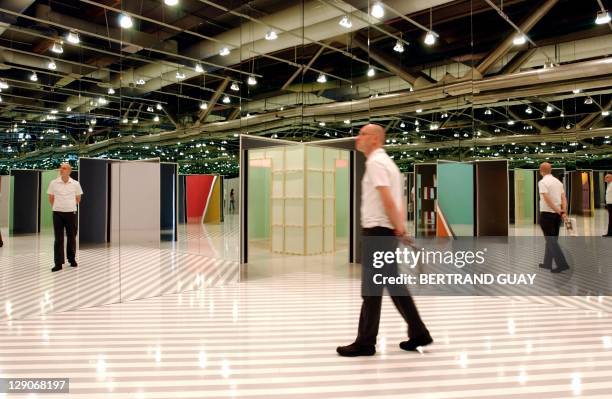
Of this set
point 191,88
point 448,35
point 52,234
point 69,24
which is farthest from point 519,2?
point 52,234

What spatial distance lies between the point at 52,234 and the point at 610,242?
27.6 feet

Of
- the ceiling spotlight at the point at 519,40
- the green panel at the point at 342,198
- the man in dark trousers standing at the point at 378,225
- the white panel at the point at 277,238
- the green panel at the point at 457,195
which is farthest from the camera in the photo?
the green panel at the point at 342,198

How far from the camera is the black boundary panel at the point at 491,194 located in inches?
328

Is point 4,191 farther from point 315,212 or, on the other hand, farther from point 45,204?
point 315,212

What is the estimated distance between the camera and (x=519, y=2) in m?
7.39

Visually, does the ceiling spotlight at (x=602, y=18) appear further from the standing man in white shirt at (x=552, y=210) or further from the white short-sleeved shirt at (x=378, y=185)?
the white short-sleeved shirt at (x=378, y=185)

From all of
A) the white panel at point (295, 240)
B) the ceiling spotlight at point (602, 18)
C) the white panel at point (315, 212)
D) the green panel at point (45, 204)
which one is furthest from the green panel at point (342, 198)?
the green panel at point (45, 204)

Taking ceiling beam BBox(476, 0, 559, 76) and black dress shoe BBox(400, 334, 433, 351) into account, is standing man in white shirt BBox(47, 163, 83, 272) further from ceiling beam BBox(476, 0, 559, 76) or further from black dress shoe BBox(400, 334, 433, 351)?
ceiling beam BBox(476, 0, 559, 76)

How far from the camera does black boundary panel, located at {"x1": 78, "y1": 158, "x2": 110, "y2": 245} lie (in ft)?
18.0

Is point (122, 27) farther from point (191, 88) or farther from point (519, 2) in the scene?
point (519, 2)

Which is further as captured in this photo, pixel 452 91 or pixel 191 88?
pixel 452 91

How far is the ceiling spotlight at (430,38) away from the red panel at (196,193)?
4.35 meters

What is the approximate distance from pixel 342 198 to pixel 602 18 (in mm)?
5808

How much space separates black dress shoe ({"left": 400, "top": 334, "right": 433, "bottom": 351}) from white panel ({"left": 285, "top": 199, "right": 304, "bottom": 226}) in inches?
228
